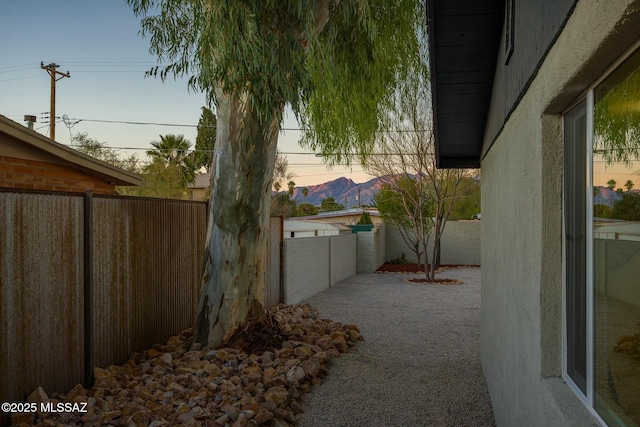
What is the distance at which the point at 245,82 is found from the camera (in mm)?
5637

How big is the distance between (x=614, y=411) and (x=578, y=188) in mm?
864

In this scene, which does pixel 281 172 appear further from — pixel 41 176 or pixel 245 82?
pixel 245 82

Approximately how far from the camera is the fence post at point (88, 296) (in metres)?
4.74

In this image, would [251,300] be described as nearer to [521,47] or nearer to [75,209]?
[75,209]

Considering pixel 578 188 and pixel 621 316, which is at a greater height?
pixel 578 188

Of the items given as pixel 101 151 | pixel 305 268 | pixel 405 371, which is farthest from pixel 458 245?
pixel 101 151

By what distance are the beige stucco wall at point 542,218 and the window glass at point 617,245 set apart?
11 cm

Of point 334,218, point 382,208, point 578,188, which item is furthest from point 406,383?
point 334,218

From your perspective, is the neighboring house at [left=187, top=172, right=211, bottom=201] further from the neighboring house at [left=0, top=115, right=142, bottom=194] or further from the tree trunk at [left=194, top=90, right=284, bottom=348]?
the tree trunk at [left=194, top=90, right=284, bottom=348]

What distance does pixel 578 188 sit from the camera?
215 centimetres

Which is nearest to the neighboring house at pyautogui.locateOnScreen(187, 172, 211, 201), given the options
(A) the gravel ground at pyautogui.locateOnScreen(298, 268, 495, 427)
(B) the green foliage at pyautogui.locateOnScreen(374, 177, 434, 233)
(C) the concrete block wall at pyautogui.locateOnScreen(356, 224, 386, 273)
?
(B) the green foliage at pyautogui.locateOnScreen(374, 177, 434, 233)

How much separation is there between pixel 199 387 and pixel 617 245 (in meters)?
4.07

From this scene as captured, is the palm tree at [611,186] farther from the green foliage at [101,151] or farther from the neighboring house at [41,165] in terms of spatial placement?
the green foliage at [101,151]

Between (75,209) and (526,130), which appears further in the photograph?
(75,209)
